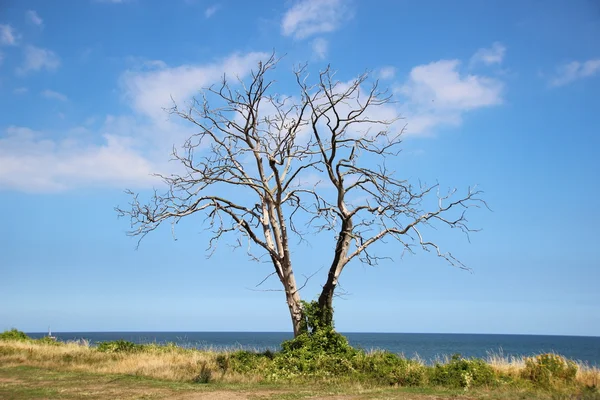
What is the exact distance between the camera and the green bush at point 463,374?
44.9 ft

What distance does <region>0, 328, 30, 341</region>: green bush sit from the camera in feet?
91.9

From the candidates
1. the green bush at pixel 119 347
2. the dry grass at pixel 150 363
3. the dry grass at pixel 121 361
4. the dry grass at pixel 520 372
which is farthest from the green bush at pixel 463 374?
the green bush at pixel 119 347

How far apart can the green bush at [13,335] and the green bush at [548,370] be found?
79.8 feet

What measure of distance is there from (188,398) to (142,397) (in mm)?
1136

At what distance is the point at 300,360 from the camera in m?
16.6

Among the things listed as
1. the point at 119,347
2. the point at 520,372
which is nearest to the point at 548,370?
the point at 520,372

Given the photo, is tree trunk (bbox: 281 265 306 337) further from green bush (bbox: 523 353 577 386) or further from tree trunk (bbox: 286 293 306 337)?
green bush (bbox: 523 353 577 386)

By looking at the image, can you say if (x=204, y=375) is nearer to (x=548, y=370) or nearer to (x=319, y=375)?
(x=319, y=375)

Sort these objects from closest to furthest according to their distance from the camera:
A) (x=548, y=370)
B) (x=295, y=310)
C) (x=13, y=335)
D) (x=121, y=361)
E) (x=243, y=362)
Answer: (x=548, y=370)
(x=243, y=362)
(x=295, y=310)
(x=121, y=361)
(x=13, y=335)

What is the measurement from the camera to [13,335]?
28625 millimetres

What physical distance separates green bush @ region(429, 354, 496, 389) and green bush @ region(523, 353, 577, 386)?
3.51 feet

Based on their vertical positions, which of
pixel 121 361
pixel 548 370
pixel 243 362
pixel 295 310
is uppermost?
pixel 295 310

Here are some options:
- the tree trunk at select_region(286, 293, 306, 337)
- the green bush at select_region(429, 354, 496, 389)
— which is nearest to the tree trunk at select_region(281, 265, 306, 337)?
the tree trunk at select_region(286, 293, 306, 337)

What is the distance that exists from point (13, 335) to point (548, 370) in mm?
25882
